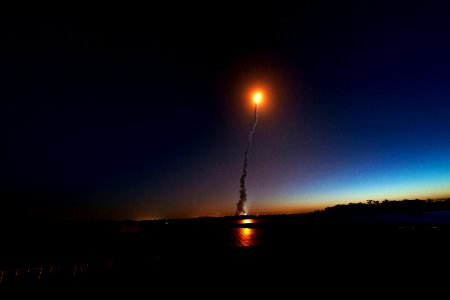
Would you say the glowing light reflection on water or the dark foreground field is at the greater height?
the glowing light reflection on water

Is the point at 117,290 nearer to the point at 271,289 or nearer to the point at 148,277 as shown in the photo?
the point at 148,277

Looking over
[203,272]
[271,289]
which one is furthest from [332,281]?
[203,272]

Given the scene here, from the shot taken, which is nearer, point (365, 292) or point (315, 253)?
point (365, 292)

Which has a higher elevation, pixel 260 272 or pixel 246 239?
pixel 246 239

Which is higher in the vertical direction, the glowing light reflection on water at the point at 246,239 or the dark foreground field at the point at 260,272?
the glowing light reflection on water at the point at 246,239

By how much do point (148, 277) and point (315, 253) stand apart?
7.71m

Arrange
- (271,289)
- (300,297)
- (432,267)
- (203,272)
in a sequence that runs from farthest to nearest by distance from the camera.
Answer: (203,272)
(432,267)
(271,289)
(300,297)

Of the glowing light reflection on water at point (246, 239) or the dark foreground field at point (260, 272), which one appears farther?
the glowing light reflection on water at point (246, 239)

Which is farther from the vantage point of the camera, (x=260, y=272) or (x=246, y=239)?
(x=246, y=239)

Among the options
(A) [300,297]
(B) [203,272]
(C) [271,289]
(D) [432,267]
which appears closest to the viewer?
(A) [300,297]

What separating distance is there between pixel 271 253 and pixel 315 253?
2.11 m

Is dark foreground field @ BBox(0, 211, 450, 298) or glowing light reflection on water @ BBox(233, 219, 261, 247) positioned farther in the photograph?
glowing light reflection on water @ BBox(233, 219, 261, 247)

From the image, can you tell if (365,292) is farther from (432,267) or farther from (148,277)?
(148,277)

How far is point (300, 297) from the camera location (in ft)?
25.2
